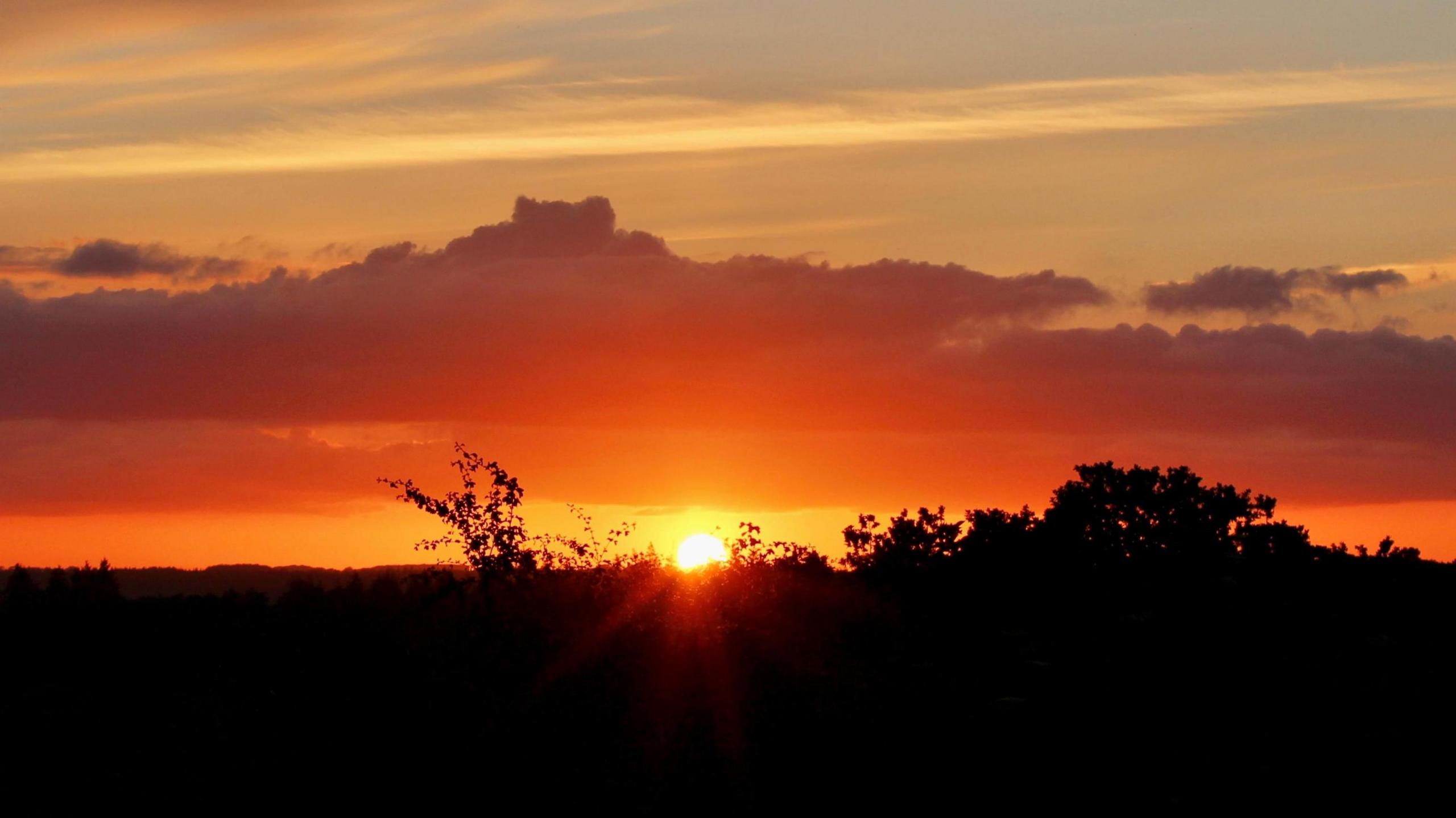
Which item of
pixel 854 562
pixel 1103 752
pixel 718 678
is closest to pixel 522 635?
pixel 718 678

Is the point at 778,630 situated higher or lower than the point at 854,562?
lower

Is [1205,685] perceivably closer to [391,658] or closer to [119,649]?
[391,658]

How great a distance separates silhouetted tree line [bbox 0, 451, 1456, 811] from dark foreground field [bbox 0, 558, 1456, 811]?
0.06 m

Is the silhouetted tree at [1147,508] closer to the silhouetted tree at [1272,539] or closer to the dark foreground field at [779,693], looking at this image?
the silhouetted tree at [1272,539]

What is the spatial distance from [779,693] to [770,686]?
289 millimetres

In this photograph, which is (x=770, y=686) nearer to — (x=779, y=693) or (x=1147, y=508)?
(x=779, y=693)

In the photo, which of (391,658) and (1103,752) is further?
(391,658)

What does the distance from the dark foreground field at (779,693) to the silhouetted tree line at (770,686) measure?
57mm

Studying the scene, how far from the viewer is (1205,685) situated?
21438 millimetres

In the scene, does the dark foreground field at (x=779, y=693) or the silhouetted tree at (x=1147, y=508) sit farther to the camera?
the silhouetted tree at (x=1147, y=508)

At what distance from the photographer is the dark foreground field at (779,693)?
18797mm

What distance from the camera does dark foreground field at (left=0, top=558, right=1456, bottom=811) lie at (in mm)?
18797

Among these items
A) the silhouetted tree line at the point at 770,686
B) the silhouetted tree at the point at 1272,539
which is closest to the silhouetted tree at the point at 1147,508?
the silhouetted tree at the point at 1272,539

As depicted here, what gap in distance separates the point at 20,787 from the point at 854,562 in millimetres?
24127
